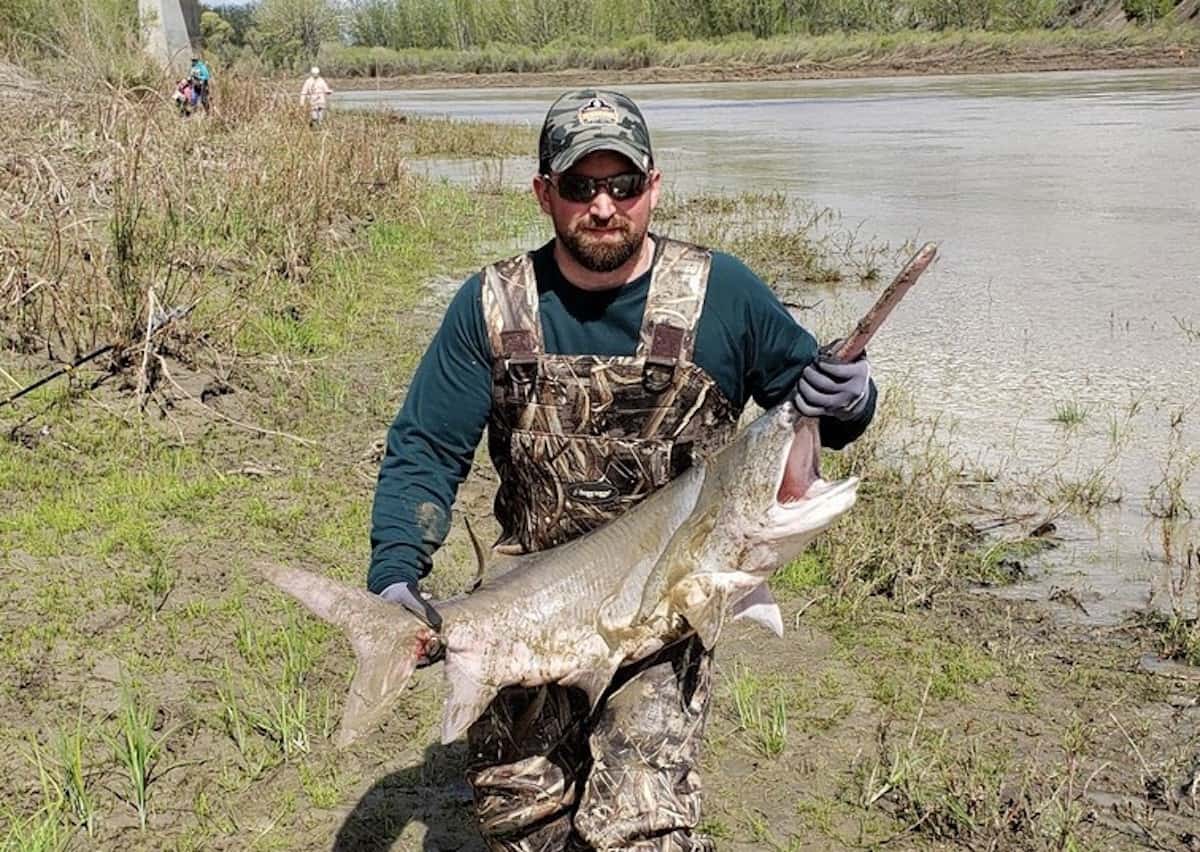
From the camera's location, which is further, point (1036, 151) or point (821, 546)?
point (1036, 151)

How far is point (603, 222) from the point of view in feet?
9.70

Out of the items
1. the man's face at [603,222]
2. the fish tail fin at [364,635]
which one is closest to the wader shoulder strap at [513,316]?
the man's face at [603,222]

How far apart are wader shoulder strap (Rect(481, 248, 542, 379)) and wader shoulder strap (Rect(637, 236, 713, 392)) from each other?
0.87ft

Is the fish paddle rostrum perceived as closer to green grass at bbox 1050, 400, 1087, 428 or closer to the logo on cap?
the logo on cap

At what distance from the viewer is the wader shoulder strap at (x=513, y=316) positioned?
3.00 metres

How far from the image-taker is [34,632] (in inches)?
176

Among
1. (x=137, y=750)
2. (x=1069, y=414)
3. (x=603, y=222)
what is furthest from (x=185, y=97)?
(x=603, y=222)

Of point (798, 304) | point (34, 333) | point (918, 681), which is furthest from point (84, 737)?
point (798, 304)

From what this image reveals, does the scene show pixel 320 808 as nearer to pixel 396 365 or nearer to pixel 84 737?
pixel 84 737

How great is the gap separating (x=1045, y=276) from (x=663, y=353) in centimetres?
876

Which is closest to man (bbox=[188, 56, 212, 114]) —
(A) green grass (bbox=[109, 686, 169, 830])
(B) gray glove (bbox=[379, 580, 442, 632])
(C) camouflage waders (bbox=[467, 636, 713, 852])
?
(A) green grass (bbox=[109, 686, 169, 830])

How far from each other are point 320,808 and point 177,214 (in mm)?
6312

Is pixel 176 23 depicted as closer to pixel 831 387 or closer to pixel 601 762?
pixel 601 762

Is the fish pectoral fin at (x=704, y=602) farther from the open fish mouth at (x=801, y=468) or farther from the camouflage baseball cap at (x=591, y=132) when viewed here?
the camouflage baseball cap at (x=591, y=132)
